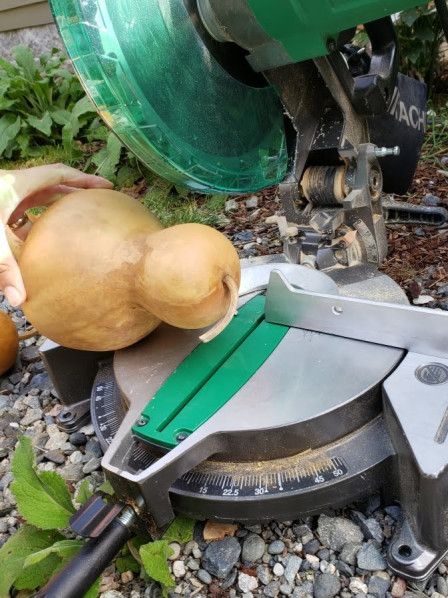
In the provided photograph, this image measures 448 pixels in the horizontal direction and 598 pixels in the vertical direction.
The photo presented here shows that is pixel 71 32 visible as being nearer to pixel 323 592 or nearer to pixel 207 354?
pixel 207 354

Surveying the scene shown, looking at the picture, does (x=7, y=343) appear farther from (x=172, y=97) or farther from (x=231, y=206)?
(x=231, y=206)

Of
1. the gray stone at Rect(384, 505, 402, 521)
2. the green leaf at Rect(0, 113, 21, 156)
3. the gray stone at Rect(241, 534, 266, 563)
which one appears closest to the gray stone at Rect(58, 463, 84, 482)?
the gray stone at Rect(241, 534, 266, 563)

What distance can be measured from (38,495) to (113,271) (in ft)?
1.39

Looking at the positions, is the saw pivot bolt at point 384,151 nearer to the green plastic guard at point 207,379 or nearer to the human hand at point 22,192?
the green plastic guard at point 207,379

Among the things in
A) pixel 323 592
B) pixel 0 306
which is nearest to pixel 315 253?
pixel 323 592

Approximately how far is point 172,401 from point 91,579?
32cm

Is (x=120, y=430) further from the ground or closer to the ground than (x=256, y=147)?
closer to the ground

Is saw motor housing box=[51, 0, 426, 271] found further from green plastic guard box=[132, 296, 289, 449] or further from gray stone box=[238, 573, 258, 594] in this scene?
gray stone box=[238, 573, 258, 594]

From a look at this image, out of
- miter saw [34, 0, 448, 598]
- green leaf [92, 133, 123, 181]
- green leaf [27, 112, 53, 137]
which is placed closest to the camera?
miter saw [34, 0, 448, 598]

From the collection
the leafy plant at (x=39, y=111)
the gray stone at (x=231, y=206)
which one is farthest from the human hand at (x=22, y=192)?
the leafy plant at (x=39, y=111)

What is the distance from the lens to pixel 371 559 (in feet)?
3.56

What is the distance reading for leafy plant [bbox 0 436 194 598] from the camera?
1.12 meters

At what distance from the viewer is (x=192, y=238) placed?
1.09 meters

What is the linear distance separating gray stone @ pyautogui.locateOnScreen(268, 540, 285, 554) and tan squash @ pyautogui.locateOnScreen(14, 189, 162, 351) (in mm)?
468
